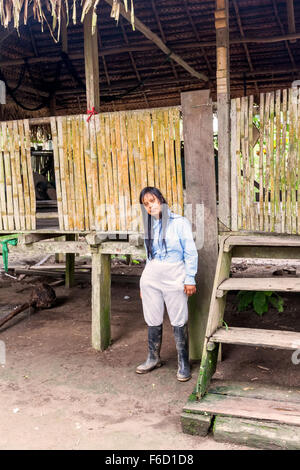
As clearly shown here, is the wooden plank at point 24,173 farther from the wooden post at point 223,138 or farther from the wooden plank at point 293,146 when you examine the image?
the wooden plank at point 293,146

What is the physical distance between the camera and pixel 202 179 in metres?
4.36

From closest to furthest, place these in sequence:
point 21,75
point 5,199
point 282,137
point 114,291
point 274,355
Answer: point 282,137, point 274,355, point 5,199, point 114,291, point 21,75

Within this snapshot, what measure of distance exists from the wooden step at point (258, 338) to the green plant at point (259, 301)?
206 cm

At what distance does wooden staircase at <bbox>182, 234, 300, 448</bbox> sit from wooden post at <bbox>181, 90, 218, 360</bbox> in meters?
0.26

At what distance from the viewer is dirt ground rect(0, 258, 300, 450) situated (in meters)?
3.22

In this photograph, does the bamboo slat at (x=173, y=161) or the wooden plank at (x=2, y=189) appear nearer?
the bamboo slat at (x=173, y=161)

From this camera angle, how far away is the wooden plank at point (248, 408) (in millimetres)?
3032

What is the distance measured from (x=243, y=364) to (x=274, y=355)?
39 cm

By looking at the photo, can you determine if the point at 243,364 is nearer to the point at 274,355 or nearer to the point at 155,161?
the point at 274,355

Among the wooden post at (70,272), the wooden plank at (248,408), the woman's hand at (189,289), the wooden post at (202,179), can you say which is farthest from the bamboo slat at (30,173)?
the wooden post at (70,272)

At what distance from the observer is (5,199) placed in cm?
497

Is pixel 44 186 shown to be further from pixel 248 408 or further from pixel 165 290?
pixel 248 408
